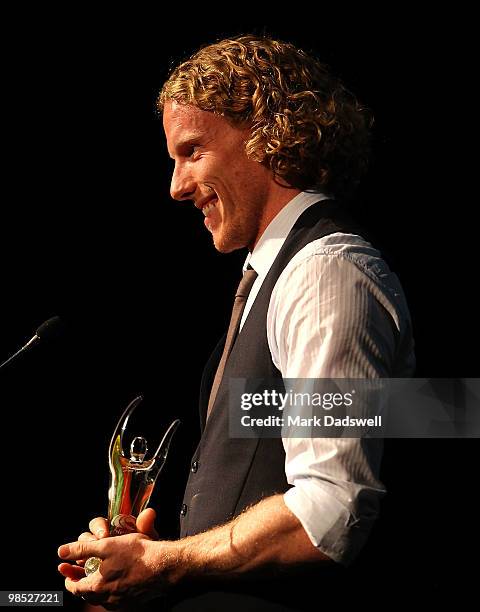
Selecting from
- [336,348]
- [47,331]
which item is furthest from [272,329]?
[47,331]

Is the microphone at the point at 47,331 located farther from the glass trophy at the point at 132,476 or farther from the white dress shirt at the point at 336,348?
the white dress shirt at the point at 336,348

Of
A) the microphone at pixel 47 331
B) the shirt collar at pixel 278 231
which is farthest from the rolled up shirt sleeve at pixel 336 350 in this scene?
the microphone at pixel 47 331

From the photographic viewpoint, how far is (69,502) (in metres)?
2.91

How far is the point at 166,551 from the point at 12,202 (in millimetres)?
1842

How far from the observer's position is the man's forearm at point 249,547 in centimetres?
133

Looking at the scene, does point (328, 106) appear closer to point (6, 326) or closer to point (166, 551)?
point (166, 551)

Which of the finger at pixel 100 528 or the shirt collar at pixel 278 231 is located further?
the shirt collar at pixel 278 231

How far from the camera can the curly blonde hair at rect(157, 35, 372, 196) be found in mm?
1855

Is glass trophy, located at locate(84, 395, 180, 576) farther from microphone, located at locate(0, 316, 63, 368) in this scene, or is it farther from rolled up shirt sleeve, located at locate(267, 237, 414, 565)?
rolled up shirt sleeve, located at locate(267, 237, 414, 565)

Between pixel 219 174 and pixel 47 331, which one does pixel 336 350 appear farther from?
pixel 47 331

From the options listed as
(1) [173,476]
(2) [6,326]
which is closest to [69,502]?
(1) [173,476]

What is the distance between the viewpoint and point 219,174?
1864mm

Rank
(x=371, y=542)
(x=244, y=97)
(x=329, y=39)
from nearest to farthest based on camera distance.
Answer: (x=371, y=542), (x=244, y=97), (x=329, y=39)

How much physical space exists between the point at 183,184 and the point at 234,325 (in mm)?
348
